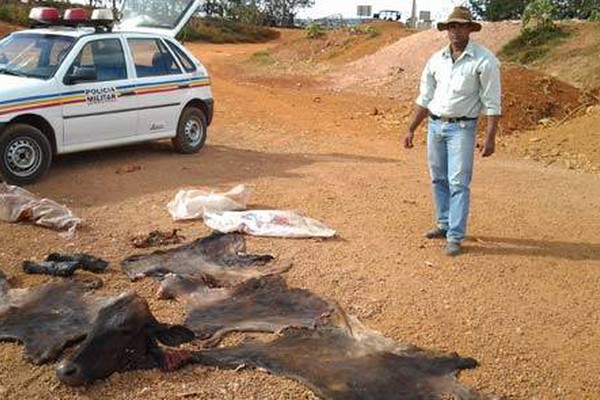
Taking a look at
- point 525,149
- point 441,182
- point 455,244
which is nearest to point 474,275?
point 455,244

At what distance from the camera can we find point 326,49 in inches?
1212

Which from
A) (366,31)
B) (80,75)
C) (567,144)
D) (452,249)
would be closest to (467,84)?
(452,249)

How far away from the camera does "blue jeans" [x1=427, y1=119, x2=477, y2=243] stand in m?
5.85

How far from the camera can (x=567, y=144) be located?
12234 millimetres

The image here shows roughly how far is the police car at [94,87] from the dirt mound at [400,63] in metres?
11.1

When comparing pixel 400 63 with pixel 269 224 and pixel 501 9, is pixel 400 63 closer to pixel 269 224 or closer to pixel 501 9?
pixel 501 9

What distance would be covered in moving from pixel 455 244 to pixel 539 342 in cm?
153

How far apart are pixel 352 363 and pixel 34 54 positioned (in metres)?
5.89

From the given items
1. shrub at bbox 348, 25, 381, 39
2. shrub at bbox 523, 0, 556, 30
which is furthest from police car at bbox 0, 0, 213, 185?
shrub at bbox 348, 25, 381, 39

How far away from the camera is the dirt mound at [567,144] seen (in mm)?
11453

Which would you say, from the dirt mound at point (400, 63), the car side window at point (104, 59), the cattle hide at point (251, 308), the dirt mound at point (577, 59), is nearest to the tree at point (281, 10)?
the dirt mound at point (400, 63)

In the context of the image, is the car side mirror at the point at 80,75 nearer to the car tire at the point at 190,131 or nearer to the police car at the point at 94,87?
the police car at the point at 94,87

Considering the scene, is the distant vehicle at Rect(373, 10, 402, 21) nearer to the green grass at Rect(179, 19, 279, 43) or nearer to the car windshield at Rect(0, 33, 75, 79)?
the green grass at Rect(179, 19, 279, 43)

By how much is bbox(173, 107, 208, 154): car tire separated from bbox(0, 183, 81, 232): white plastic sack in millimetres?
3189
